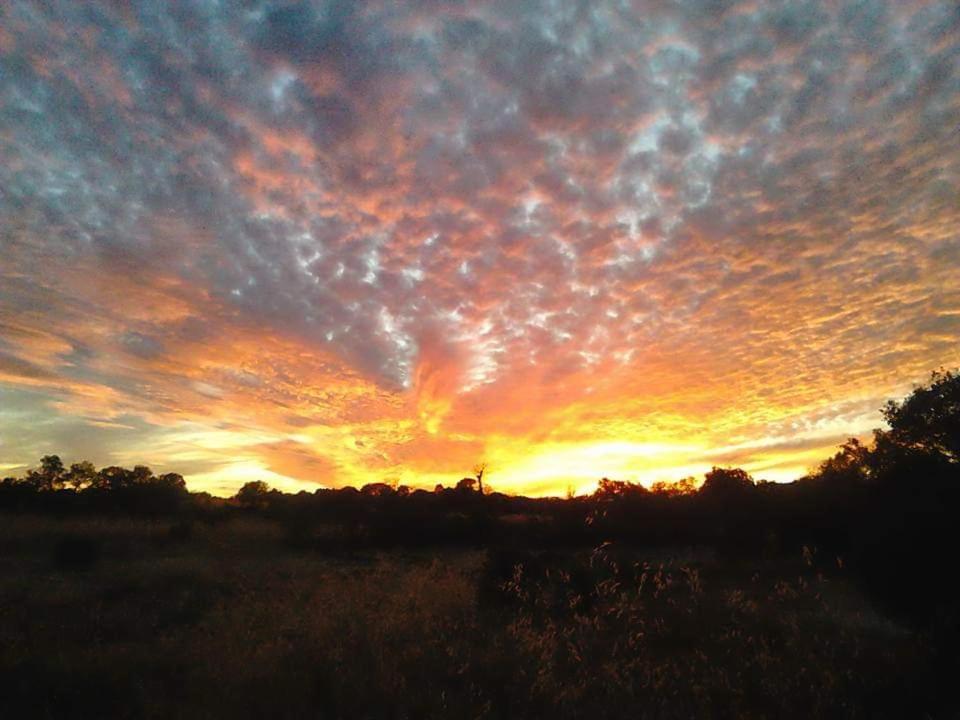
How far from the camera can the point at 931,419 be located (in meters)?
29.0

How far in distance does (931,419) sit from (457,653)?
114 ft

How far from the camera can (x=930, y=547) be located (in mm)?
9719

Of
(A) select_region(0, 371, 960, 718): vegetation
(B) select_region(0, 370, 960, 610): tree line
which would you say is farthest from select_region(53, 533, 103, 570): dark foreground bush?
(B) select_region(0, 370, 960, 610): tree line

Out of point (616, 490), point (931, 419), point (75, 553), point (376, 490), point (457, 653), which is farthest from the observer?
point (376, 490)

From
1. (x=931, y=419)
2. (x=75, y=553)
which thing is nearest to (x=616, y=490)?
(x=931, y=419)

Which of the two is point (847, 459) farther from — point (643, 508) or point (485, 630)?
point (485, 630)

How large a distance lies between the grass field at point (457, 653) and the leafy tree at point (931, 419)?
23.2m

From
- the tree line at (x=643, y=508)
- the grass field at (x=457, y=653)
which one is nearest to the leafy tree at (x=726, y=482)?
the tree line at (x=643, y=508)

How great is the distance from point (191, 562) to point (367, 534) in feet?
37.2

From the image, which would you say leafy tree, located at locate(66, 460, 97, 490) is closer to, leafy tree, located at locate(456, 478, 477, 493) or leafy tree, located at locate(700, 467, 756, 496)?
leafy tree, located at locate(456, 478, 477, 493)

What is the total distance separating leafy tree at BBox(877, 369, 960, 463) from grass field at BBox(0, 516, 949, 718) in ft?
76.2

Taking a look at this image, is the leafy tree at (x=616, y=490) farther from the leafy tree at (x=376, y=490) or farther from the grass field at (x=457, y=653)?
the grass field at (x=457, y=653)

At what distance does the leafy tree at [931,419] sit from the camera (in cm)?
2745

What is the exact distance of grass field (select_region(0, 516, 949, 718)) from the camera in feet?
15.6
